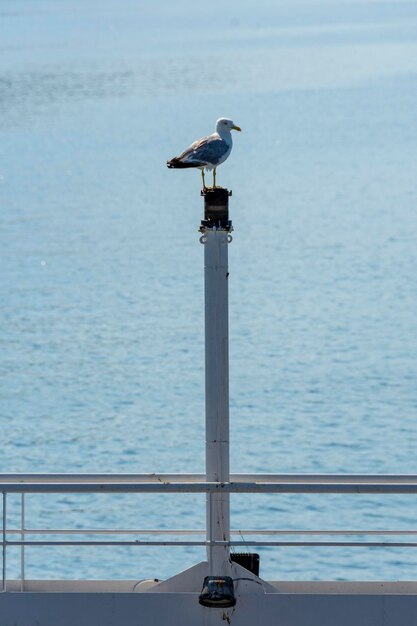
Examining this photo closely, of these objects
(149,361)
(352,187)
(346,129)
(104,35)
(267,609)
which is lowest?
(267,609)

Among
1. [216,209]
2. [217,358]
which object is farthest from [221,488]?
[216,209]

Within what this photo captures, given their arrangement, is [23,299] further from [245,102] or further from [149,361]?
[245,102]

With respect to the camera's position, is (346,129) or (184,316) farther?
(346,129)

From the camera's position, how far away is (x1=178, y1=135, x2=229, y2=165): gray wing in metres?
9.73

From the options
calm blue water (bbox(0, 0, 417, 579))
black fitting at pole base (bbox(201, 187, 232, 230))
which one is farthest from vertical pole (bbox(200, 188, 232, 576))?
calm blue water (bbox(0, 0, 417, 579))

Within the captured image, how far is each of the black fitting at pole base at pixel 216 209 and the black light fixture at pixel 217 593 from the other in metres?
2.29

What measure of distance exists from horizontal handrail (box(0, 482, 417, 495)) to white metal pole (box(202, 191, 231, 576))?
0.37 metres

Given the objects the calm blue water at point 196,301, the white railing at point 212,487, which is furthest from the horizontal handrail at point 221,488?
the calm blue water at point 196,301

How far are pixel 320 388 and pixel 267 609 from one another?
75.7 feet

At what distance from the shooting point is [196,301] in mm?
39125

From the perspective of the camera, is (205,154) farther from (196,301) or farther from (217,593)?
(196,301)

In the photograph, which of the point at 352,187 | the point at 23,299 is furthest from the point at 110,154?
the point at 23,299

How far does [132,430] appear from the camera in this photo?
29.3 metres

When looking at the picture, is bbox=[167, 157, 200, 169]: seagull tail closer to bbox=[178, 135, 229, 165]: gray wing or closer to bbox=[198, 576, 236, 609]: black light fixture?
bbox=[178, 135, 229, 165]: gray wing
